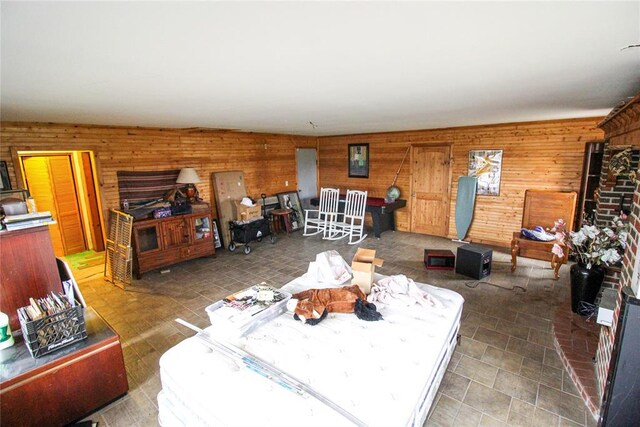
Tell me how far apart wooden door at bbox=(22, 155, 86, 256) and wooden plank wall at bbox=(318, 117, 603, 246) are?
20.2ft

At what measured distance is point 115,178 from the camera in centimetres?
477

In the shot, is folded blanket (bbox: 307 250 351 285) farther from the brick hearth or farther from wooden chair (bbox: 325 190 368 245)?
wooden chair (bbox: 325 190 368 245)

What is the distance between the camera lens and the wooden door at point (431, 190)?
6.45 metres

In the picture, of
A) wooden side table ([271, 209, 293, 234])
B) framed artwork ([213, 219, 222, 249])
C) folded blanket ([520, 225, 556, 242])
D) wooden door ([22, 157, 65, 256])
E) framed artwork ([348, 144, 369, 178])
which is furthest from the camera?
framed artwork ([348, 144, 369, 178])

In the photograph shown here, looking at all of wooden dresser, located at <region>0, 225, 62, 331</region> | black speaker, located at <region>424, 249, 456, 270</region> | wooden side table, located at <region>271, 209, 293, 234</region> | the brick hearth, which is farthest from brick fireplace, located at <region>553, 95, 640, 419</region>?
wooden side table, located at <region>271, 209, 293, 234</region>

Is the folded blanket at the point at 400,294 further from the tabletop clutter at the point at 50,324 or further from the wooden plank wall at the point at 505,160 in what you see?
the wooden plank wall at the point at 505,160

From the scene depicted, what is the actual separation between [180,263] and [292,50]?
4.79 m

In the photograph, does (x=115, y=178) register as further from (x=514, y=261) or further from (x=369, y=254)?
(x=514, y=261)

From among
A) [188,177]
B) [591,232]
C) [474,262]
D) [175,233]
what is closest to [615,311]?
[591,232]

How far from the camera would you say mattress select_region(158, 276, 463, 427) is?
4.96 feet

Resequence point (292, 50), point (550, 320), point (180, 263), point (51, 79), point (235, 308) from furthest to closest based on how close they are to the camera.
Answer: point (180, 263), point (550, 320), point (235, 308), point (51, 79), point (292, 50)

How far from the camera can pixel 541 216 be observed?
5125 millimetres

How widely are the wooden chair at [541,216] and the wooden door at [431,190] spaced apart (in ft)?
5.07

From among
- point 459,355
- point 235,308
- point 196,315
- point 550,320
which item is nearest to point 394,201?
point 550,320
